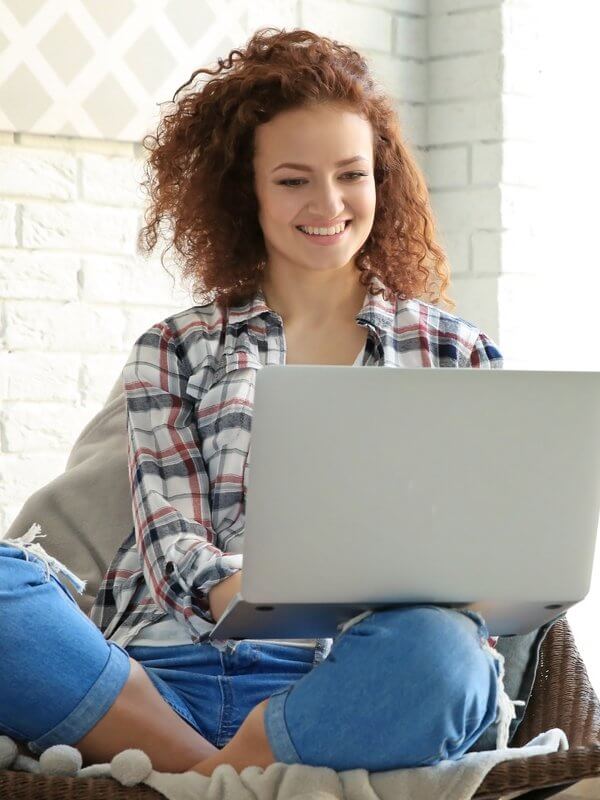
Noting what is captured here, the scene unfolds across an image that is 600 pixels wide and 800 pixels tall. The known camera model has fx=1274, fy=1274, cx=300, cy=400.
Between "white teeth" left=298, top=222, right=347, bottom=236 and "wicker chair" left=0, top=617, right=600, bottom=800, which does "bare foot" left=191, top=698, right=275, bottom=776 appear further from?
"white teeth" left=298, top=222, right=347, bottom=236

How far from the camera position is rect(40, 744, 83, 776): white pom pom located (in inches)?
51.3

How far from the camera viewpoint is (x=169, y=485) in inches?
64.7

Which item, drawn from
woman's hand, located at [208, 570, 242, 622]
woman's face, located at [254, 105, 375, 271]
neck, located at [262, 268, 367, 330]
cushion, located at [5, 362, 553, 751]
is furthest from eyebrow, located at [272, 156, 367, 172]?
woman's hand, located at [208, 570, 242, 622]

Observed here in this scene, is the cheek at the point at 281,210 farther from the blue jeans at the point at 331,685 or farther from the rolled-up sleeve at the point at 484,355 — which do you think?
the blue jeans at the point at 331,685

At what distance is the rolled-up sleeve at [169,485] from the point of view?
4.93 ft

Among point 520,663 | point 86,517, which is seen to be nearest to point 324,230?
point 86,517

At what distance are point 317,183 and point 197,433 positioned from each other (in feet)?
1.24

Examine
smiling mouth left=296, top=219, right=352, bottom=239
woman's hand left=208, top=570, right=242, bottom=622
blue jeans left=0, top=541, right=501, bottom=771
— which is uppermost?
smiling mouth left=296, top=219, right=352, bottom=239

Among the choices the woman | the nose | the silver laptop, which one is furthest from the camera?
the nose

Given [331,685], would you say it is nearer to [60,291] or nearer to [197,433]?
[197,433]

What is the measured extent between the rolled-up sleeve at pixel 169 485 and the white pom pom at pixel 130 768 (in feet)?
0.85

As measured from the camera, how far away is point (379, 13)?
9.23 ft

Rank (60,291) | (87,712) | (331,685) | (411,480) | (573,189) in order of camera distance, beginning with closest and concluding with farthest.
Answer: (411,480) < (331,685) < (87,712) < (60,291) < (573,189)

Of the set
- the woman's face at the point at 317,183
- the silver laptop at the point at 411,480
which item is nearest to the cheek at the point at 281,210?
the woman's face at the point at 317,183
